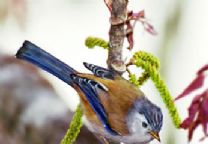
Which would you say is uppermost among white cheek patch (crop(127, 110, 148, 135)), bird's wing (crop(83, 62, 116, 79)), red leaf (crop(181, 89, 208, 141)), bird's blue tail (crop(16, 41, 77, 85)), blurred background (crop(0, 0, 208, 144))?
blurred background (crop(0, 0, 208, 144))

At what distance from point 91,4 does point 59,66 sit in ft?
3.56

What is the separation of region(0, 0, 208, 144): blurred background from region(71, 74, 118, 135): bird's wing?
2.14 ft

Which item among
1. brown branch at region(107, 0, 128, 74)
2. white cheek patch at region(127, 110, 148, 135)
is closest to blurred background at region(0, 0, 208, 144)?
white cheek patch at region(127, 110, 148, 135)

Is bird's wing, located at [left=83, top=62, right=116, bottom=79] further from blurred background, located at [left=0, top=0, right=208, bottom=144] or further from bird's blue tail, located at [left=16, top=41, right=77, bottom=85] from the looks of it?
blurred background, located at [left=0, top=0, right=208, bottom=144]

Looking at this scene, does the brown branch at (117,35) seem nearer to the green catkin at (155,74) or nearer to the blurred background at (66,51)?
the green catkin at (155,74)

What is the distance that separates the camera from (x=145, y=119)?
72 cm

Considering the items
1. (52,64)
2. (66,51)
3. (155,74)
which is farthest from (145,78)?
(66,51)

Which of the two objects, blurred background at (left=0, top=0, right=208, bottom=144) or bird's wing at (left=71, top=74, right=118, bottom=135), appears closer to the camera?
bird's wing at (left=71, top=74, right=118, bottom=135)

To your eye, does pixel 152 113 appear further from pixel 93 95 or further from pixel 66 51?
pixel 66 51

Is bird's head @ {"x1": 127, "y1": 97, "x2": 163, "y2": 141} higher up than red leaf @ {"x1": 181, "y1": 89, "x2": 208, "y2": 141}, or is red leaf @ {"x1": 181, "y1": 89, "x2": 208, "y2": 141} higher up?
bird's head @ {"x1": 127, "y1": 97, "x2": 163, "y2": 141}

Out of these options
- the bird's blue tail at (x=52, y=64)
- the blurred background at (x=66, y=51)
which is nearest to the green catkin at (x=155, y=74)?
the bird's blue tail at (x=52, y=64)

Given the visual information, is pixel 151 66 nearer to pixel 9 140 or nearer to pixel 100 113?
pixel 100 113

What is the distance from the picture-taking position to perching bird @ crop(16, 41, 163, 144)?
68 cm

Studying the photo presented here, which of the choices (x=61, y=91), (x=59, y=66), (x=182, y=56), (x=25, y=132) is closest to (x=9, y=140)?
(x=25, y=132)
